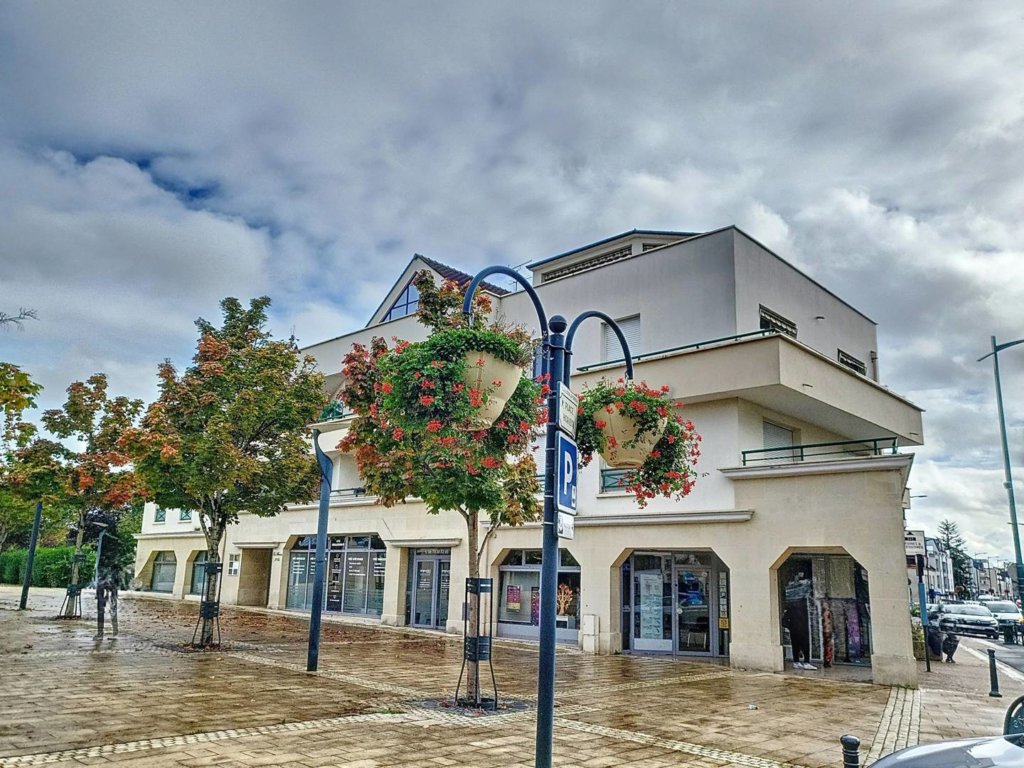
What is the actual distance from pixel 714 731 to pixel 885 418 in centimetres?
1391

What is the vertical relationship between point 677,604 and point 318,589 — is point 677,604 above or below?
below

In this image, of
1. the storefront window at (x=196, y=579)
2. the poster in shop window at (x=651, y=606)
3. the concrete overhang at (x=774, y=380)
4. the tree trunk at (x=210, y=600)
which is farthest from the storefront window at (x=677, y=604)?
the storefront window at (x=196, y=579)

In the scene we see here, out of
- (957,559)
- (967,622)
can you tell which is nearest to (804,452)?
(967,622)

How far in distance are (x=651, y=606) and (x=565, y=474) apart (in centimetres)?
1466

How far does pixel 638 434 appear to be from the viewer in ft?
27.5

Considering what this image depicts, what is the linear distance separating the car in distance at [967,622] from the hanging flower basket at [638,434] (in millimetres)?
28734

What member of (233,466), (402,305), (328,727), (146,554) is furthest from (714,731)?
(146,554)

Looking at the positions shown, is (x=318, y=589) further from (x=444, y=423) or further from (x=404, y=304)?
(x=404, y=304)

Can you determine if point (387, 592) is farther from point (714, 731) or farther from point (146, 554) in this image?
point (146, 554)

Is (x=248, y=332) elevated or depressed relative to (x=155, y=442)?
elevated

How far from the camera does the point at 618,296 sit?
21391mm

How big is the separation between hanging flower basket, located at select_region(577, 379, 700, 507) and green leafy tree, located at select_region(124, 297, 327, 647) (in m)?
9.20

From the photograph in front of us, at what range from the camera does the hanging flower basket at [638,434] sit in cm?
832

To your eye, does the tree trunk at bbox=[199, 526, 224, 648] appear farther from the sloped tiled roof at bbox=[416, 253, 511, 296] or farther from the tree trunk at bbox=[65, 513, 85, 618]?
the sloped tiled roof at bbox=[416, 253, 511, 296]
